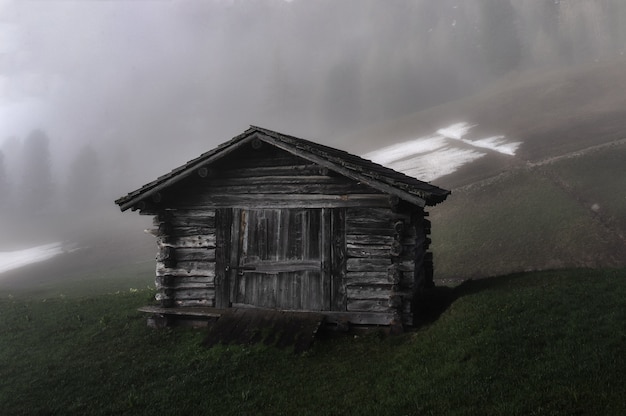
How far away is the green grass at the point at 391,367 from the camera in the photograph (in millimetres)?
6504

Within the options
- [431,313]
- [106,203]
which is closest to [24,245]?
[106,203]

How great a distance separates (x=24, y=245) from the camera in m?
74.8

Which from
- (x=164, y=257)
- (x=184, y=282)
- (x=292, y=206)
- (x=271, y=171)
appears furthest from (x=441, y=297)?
(x=164, y=257)

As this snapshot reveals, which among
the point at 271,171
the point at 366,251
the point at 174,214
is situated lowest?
the point at 366,251

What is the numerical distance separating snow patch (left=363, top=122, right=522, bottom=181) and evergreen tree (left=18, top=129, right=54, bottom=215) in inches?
3844

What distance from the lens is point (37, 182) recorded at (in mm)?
122750

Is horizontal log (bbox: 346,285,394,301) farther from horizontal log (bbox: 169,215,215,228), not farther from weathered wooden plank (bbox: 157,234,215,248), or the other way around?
horizontal log (bbox: 169,215,215,228)

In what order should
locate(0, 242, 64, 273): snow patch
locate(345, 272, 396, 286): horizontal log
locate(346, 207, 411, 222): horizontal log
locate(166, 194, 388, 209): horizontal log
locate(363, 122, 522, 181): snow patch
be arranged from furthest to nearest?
locate(0, 242, 64, 273): snow patch, locate(363, 122, 522, 181): snow patch, locate(166, 194, 388, 209): horizontal log, locate(345, 272, 396, 286): horizontal log, locate(346, 207, 411, 222): horizontal log

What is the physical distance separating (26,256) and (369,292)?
211 feet

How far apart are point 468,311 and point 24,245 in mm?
85463

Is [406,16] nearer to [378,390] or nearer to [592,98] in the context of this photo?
[592,98]

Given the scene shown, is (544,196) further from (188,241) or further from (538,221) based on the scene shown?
(188,241)

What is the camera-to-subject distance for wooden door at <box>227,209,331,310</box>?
11.9 m

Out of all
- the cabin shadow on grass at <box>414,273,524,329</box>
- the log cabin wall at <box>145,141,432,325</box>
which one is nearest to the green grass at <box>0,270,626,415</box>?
the cabin shadow on grass at <box>414,273,524,329</box>
